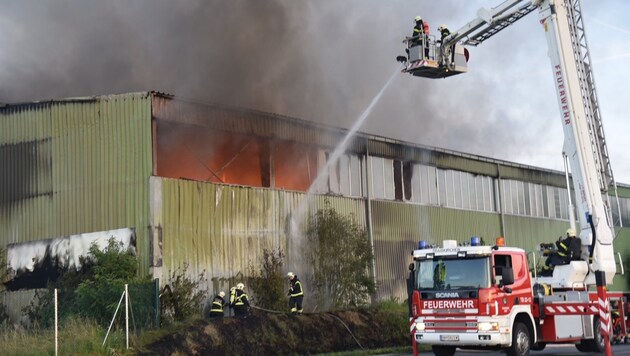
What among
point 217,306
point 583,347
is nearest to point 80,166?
point 217,306

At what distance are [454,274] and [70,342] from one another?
9120 mm

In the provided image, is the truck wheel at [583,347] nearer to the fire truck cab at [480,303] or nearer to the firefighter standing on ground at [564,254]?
the fire truck cab at [480,303]

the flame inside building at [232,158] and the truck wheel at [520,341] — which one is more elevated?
the flame inside building at [232,158]

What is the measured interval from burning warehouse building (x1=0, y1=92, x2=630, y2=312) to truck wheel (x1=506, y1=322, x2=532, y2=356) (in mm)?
11103

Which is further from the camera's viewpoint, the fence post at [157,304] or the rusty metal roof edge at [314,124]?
the rusty metal roof edge at [314,124]

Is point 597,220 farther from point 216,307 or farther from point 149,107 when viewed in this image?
point 149,107

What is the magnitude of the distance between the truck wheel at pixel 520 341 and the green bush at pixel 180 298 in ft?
33.0

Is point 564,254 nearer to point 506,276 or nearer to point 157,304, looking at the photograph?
point 506,276

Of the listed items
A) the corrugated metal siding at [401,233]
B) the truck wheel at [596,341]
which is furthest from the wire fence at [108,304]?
the corrugated metal siding at [401,233]

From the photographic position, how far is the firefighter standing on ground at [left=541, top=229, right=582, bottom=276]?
19.3m

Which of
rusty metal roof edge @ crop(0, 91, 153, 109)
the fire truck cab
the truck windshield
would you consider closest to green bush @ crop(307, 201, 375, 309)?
rusty metal roof edge @ crop(0, 91, 153, 109)

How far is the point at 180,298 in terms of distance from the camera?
76.5 ft

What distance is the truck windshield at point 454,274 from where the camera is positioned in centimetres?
1606

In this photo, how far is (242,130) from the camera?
27203 millimetres
